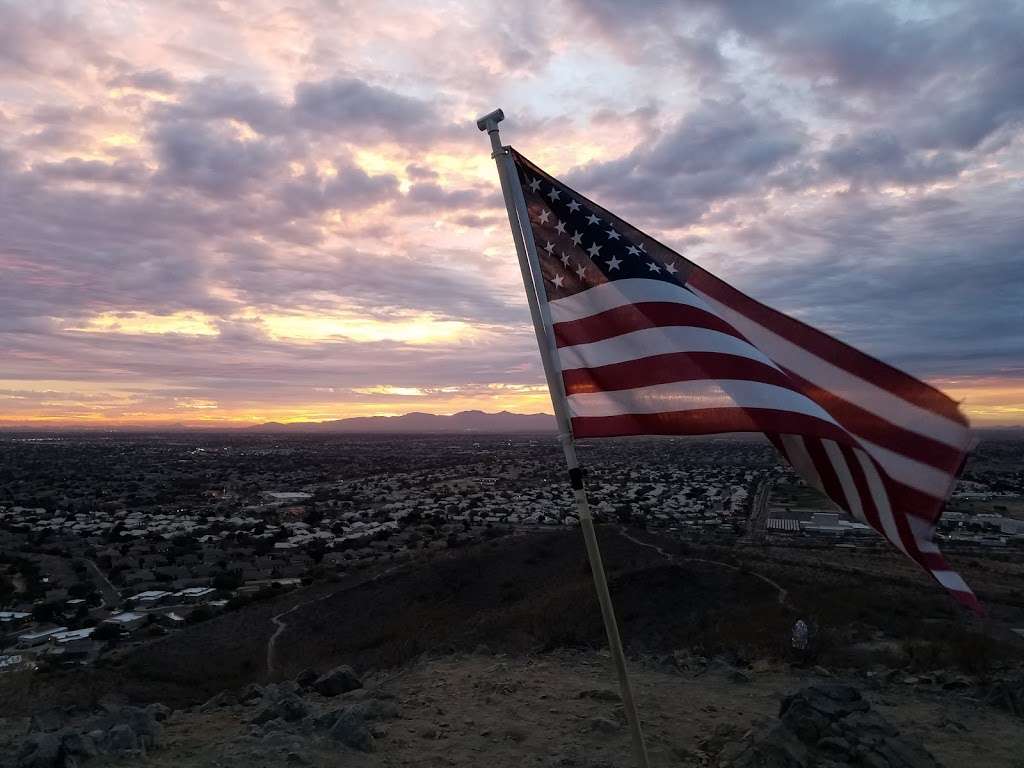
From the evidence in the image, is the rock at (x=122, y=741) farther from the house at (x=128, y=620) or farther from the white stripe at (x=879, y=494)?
the house at (x=128, y=620)

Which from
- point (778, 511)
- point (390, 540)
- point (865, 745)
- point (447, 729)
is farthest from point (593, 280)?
point (778, 511)

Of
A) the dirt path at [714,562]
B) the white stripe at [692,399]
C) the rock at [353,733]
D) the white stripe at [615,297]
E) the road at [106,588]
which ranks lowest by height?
the road at [106,588]

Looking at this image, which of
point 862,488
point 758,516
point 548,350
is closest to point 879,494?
point 862,488

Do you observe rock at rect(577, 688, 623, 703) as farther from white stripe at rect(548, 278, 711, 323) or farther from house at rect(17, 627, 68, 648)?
house at rect(17, 627, 68, 648)

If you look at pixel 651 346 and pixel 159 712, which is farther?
pixel 159 712

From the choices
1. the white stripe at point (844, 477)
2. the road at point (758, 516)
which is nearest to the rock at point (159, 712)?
the white stripe at point (844, 477)

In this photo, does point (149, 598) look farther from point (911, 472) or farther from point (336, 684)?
point (911, 472)

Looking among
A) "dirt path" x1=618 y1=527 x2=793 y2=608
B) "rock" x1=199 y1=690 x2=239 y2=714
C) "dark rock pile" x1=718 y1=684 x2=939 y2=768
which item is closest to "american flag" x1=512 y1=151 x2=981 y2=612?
"dark rock pile" x1=718 y1=684 x2=939 y2=768

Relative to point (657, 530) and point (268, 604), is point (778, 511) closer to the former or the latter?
point (657, 530)
